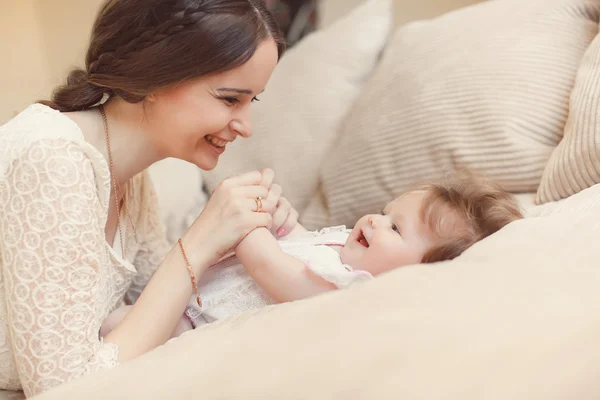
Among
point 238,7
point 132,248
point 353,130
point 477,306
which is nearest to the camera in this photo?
point 477,306

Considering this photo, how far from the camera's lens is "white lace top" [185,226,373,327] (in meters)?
1.10

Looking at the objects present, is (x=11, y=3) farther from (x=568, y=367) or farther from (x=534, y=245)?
(x=568, y=367)

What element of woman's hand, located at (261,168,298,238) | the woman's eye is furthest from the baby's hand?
the woman's eye

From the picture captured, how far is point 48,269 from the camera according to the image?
0.91 meters

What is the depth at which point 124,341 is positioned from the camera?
98 centimetres

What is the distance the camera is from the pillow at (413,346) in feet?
1.65

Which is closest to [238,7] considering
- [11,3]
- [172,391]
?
[172,391]

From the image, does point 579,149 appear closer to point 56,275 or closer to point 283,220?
point 283,220

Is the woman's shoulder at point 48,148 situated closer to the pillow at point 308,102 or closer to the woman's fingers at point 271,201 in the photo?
the woman's fingers at point 271,201

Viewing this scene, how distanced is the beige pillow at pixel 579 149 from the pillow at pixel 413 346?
0.53 metres

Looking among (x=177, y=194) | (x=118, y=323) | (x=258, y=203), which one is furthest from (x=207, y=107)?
(x=177, y=194)

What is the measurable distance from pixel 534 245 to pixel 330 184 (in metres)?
0.98

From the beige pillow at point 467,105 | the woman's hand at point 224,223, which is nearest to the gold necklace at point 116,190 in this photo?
the woman's hand at point 224,223

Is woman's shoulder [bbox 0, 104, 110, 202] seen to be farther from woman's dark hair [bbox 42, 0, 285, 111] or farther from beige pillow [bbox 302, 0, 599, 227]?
beige pillow [bbox 302, 0, 599, 227]
